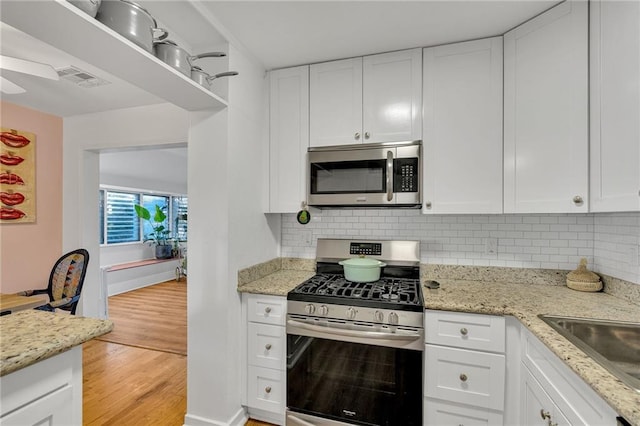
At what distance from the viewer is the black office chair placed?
2749 millimetres

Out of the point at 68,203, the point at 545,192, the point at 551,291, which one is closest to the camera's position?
the point at 545,192

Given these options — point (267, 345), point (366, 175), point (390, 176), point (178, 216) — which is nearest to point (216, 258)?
point (267, 345)

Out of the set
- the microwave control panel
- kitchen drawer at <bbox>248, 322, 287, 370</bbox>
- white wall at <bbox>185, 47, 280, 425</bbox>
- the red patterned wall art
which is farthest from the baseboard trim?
the red patterned wall art

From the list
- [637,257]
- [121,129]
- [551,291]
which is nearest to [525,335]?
[551,291]

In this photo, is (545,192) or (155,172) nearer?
(545,192)

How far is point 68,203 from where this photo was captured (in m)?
3.27

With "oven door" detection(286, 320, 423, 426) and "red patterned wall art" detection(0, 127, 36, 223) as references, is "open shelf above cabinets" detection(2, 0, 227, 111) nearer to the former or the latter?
"oven door" detection(286, 320, 423, 426)

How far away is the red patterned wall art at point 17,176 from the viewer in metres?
2.86

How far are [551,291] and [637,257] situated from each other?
43 centimetres

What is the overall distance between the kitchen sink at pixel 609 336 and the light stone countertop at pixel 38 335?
165 cm

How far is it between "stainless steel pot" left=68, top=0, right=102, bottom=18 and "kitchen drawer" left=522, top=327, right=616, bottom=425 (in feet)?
6.78

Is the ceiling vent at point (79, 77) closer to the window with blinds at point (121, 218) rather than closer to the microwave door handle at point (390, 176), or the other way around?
the microwave door handle at point (390, 176)

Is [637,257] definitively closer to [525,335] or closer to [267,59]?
[525,335]

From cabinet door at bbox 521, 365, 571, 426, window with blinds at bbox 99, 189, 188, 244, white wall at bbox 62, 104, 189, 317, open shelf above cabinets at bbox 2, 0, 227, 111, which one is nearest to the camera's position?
open shelf above cabinets at bbox 2, 0, 227, 111
